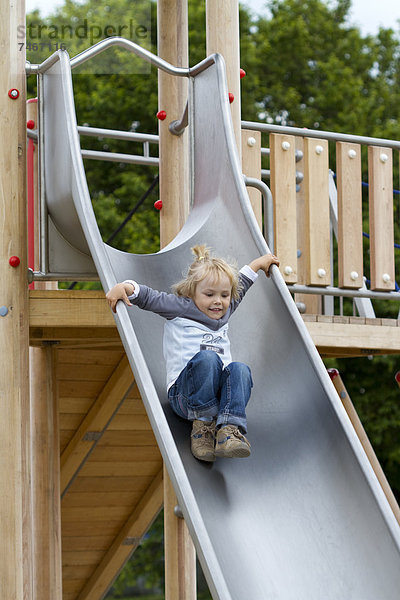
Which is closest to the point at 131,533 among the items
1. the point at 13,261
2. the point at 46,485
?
the point at 46,485

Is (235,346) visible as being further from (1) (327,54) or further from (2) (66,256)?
(1) (327,54)

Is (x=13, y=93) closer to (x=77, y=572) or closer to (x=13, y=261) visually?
(x=13, y=261)

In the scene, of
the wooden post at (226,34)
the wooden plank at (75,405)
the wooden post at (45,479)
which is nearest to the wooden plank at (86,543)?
the wooden plank at (75,405)

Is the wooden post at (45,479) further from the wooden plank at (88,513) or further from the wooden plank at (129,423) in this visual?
the wooden plank at (88,513)

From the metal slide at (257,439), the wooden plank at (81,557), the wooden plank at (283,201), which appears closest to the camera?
the metal slide at (257,439)

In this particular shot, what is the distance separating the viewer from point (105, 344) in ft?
21.6

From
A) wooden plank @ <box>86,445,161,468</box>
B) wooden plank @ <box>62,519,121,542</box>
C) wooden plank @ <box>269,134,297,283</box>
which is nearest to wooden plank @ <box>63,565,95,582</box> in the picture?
wooden plank @ <box>62,519,121,542</box>

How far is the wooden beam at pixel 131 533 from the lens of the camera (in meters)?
8.69

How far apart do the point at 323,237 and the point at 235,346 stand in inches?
66.3

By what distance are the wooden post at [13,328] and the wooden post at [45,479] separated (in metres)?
0.93

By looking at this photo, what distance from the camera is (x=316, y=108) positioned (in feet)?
67.4

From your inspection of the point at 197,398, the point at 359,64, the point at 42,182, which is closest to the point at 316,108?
the point at 359,64

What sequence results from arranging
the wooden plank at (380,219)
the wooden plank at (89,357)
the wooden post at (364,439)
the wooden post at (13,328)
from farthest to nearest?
1. the wooden plank at (89,357)
2. the wooden post at (364,439)
3. the wooden plank at (380,219)
4. the wooden post at (13,328)

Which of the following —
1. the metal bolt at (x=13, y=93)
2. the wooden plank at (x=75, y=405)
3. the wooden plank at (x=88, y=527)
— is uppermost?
the metal bolt at (x=13, y=93)
